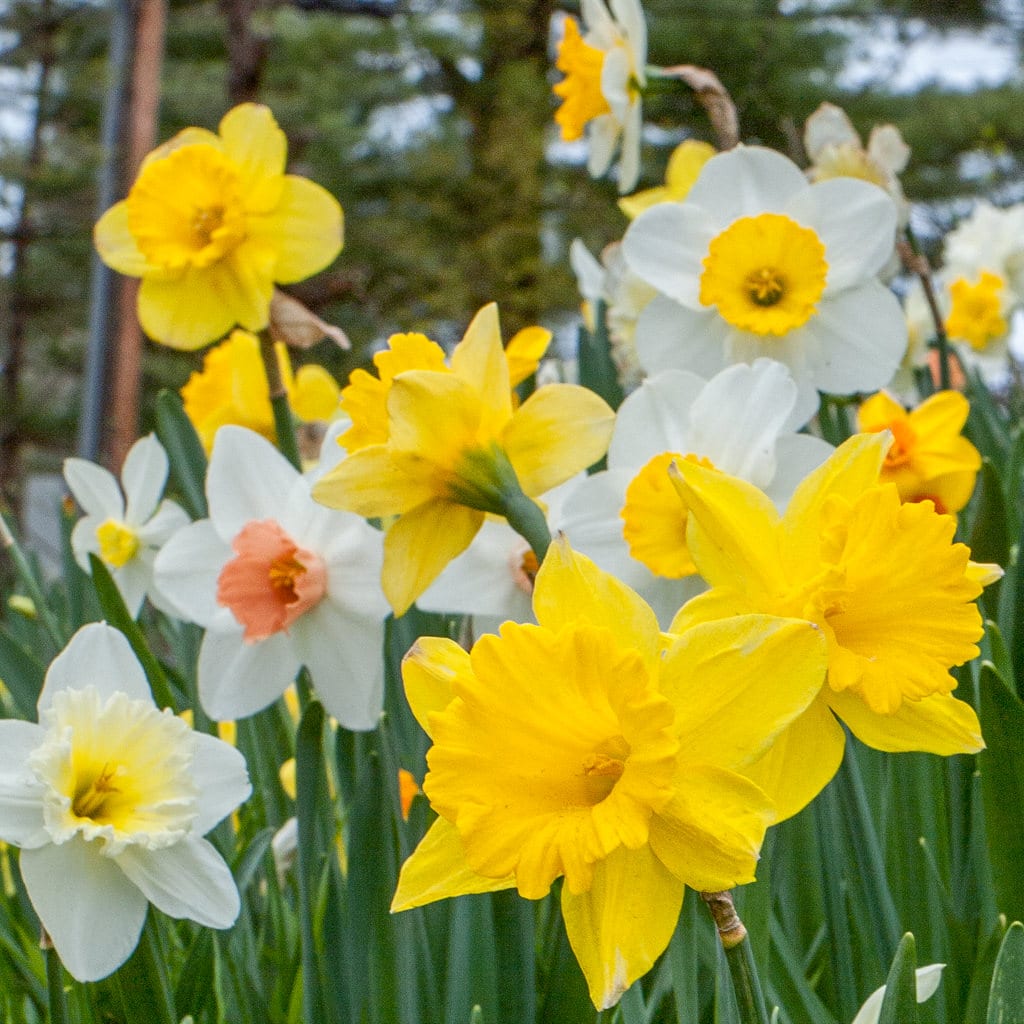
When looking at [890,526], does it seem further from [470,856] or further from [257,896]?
[257,896]

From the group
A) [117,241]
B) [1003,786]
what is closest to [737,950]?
[1003,786]

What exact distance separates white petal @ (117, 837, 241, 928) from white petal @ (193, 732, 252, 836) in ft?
0.06

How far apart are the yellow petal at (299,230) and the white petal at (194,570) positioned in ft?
Answer: 0.79

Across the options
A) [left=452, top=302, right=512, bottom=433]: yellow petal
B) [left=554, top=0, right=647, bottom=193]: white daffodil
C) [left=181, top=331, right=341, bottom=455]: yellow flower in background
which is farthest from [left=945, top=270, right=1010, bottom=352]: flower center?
[left=452, top=302, right=512, bottom=433]: yellow petal

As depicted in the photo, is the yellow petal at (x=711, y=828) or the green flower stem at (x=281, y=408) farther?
the green flower stem at (x=281, y=408)

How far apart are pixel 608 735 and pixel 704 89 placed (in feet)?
2.61

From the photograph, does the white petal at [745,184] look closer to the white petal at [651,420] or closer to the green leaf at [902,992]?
the white petal at [651,420]

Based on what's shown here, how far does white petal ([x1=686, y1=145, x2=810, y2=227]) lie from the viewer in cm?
98

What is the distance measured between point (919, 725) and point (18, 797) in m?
0.44

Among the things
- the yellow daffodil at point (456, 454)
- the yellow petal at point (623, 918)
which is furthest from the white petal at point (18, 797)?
the yellow petal at point (623, 918)

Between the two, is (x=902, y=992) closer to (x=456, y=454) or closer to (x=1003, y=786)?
(x=1003, y=786)

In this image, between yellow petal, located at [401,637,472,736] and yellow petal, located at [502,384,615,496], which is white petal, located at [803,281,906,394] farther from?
yellow petal, located at [401,637,472,736]

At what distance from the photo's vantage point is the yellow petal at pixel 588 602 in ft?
1.49

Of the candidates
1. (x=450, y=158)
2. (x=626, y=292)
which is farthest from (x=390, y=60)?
(x=626, y=292)
